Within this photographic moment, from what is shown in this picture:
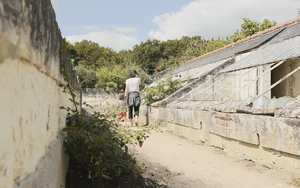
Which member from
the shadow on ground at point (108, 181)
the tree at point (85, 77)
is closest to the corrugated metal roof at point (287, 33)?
the shadow on ground at point (108, 181)

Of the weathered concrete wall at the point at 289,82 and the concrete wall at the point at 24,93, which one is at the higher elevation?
the weathered concrete wall at the point at 289,82

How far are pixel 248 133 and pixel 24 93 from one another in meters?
3.64

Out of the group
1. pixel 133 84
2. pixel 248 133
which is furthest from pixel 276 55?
pixel 133 84

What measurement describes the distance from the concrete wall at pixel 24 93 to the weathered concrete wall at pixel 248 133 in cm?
297

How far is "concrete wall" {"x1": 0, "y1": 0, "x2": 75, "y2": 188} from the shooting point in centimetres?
74

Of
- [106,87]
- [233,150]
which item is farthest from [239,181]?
[106,87]

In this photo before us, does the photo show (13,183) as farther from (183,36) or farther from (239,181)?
(183,36)

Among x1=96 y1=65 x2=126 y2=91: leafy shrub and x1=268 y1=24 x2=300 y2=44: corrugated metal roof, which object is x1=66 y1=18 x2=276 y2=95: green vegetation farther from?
x1=268 y1=24 x2=300 y2=44: corrugated metal roof

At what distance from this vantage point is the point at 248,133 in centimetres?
385

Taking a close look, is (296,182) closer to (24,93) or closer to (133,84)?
(24,93)

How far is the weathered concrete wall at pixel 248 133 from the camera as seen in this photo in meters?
3.12

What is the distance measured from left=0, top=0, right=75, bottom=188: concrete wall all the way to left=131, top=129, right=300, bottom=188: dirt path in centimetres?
213

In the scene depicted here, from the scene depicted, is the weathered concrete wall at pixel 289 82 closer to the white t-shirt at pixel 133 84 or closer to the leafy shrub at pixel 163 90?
the leafy shrub at pixel 163 90

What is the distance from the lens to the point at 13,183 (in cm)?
82
